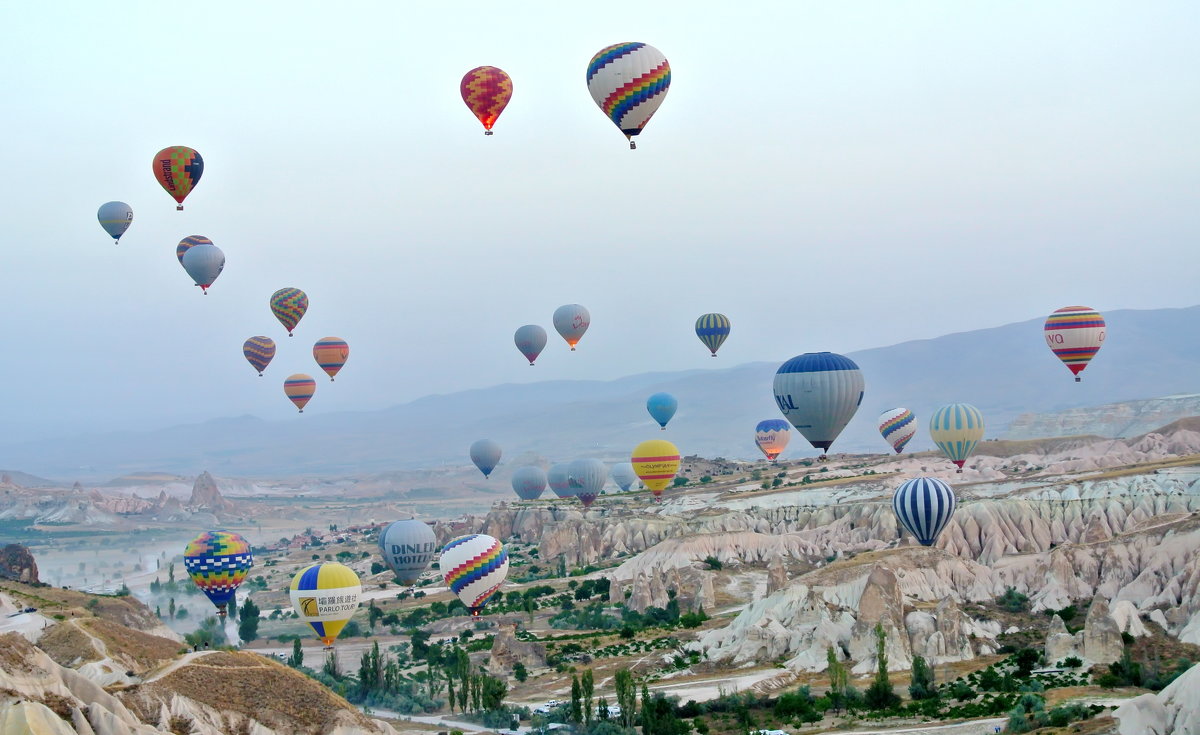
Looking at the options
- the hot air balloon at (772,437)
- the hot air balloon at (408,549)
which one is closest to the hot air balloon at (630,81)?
the hot air balloon at (408,549)

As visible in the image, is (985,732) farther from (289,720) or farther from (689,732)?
(289,720)

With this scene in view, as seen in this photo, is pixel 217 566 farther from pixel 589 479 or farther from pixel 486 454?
pixel 486 454

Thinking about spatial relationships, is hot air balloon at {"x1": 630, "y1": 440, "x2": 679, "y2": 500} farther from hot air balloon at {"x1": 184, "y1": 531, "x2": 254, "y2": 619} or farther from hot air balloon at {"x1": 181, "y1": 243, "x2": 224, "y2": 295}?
hot air balloon at {"x1": 184, "y1": 531, "x2": 254, "y2": 619}

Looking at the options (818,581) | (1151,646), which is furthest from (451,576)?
(1151,646)

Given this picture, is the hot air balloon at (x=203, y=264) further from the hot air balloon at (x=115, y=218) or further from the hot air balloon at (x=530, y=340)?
the hot air balloon at (x=530, y=340)

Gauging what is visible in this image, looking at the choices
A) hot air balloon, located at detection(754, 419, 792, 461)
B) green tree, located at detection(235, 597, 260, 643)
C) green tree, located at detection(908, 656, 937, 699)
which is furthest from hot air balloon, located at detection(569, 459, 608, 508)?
Answer: green tree, located at detection(908, 656, 937, 699)

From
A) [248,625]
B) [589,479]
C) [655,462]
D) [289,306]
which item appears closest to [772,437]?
[589,479]
